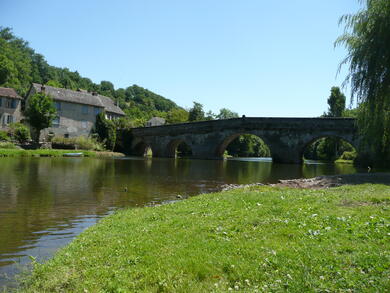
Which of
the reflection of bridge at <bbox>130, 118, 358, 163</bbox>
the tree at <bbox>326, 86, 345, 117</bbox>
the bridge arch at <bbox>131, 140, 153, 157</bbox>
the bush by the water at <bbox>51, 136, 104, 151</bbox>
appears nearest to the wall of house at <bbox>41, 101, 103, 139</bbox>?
the bush by the water at <bbox>51, 136, 104, 151</bbox>

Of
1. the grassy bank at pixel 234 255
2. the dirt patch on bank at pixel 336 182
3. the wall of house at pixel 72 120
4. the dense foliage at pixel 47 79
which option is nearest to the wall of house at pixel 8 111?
the wall of house at pixel 72 120

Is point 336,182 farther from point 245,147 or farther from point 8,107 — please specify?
point 245,147

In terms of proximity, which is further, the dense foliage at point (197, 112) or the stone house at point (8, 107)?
the dense foliage at point (197, 112)

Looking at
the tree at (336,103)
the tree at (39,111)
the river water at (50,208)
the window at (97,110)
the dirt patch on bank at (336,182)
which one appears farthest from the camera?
the tree at (336,103)

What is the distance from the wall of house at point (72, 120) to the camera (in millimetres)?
59719

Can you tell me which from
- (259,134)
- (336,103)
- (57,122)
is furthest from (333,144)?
(57,122)

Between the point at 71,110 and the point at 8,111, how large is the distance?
33.9 ft

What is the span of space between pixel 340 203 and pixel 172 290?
20.9 ft

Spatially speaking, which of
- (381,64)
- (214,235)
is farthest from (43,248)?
(381,64)

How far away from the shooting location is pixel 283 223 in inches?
266

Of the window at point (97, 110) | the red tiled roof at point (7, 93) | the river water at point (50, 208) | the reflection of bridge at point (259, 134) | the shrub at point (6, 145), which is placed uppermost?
A: the red tiled roof at point (7, 93)

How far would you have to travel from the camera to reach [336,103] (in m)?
78.2

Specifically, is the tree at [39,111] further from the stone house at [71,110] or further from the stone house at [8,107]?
the stone house at [71,110]

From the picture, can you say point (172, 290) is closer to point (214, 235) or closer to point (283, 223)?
point (214, 235)
